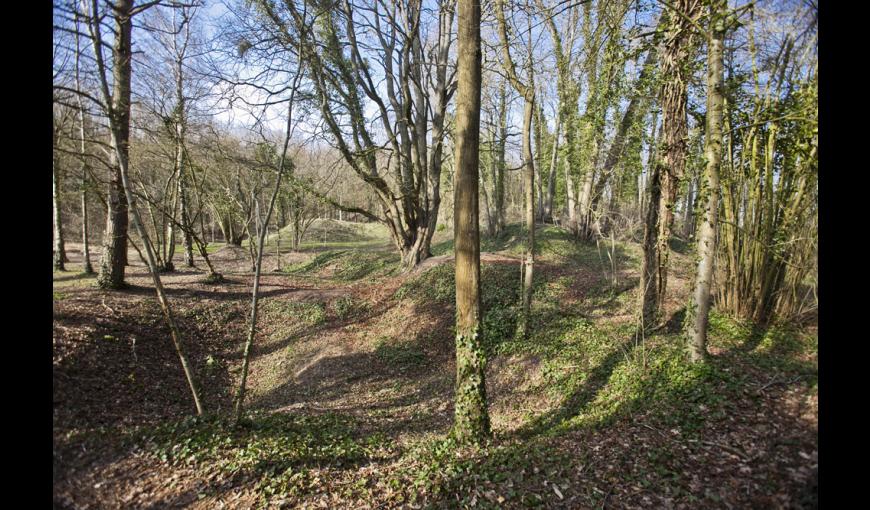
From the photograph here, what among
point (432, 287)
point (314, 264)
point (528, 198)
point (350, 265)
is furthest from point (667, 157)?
point (314, 264)

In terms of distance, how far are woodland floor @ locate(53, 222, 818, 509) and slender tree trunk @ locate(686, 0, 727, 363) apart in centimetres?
59

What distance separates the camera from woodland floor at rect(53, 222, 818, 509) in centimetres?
333

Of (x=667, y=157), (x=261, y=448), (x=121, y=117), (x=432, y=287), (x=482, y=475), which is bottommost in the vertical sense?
(x=482, y=475)

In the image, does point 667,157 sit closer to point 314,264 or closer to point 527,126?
point 527,126

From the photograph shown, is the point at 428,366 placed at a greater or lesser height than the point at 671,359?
lesser

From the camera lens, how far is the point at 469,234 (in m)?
4.93

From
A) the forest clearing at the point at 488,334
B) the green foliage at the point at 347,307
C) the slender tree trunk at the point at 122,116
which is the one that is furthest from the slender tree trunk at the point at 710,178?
the green foliage at the point at 347,307

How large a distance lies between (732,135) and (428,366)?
23.8 feet

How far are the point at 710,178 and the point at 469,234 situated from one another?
334cm

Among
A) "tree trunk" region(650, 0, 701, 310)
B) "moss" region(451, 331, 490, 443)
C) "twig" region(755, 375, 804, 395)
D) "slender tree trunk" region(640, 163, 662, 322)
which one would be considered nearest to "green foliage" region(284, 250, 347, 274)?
"moss" region(451, 331, 490, 443)

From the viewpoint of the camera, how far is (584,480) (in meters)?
3.55

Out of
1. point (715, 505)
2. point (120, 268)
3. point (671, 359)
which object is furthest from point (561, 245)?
point (120, 268)

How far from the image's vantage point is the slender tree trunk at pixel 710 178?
4.80 m
